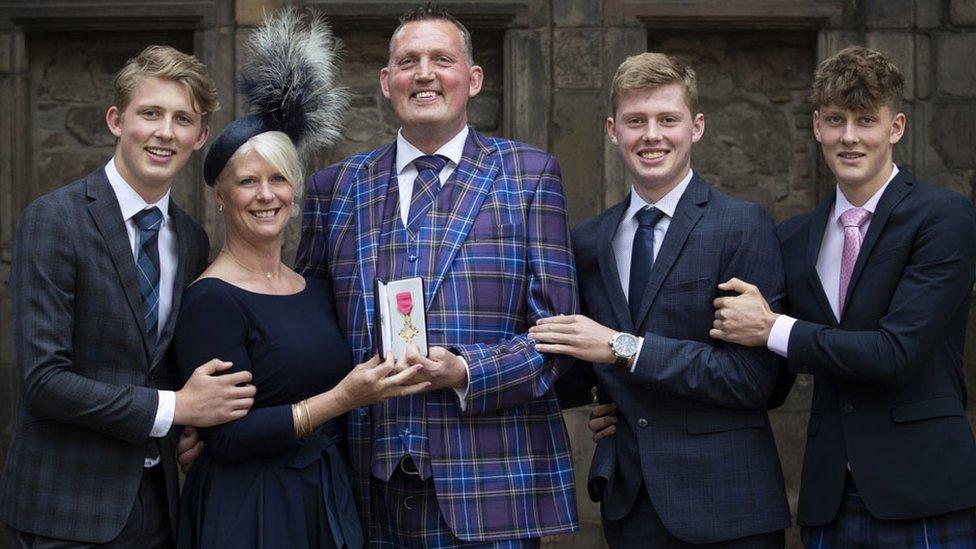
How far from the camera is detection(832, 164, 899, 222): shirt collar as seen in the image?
357cm

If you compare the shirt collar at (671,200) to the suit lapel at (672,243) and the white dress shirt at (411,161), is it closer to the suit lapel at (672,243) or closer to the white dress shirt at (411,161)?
the suit lapel at (672,243)

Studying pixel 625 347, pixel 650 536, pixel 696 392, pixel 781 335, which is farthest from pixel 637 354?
pixel 650 536

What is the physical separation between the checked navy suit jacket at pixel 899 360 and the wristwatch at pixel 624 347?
0.45m

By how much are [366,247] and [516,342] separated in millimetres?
542

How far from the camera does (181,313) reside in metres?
3.38

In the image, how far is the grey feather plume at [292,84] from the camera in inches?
144

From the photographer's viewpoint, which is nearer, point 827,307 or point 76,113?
point 827,307

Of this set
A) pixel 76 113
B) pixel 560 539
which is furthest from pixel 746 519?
pixel 76 113

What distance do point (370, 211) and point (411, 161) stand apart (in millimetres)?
200

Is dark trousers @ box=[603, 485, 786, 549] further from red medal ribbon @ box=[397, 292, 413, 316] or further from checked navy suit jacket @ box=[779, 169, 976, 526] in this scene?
red medal ribbon @ box=[397, 292, 413, 316]

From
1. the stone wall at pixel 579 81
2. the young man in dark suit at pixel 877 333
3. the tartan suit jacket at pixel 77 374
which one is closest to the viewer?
the tartan suit jacket at pixel 77 374

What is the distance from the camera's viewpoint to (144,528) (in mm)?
3334

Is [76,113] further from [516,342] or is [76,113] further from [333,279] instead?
[516,342]

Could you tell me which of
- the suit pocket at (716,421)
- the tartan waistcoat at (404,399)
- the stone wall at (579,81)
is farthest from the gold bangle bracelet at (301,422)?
the stone wall at (579,81)
